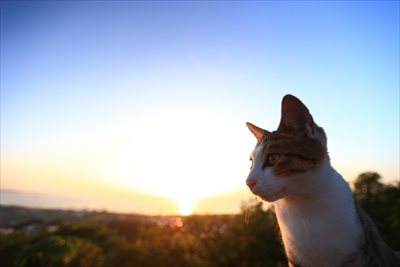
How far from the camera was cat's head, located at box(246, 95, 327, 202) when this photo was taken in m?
2.61

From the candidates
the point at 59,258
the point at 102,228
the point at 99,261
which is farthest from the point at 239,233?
the point at 102,228

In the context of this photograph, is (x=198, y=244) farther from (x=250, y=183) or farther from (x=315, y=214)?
(x=315, y=214)

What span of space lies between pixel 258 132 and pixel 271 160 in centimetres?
48

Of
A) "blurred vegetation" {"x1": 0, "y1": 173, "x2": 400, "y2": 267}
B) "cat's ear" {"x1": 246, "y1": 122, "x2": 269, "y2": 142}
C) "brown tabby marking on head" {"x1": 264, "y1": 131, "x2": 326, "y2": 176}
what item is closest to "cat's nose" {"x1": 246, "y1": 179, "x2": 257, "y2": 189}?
"brown tabby marking on head" {"x1": 264, "y1": 131, "x2": 326, "y2": 176}

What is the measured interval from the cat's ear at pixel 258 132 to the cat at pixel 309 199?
188mm

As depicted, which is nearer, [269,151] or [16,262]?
[269,151]

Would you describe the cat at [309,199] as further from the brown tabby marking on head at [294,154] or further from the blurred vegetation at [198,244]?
the blurred vegetation at [198,244]

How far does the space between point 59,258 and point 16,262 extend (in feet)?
3.02

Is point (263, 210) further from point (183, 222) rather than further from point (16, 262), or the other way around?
point (16, 262)

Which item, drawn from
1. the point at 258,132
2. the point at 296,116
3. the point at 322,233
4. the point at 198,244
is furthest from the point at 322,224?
the point at 198,244

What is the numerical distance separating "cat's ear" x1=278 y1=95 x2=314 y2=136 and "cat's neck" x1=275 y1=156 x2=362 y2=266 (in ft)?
0.92

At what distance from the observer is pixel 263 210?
782 cm

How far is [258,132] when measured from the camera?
3207 millimetres

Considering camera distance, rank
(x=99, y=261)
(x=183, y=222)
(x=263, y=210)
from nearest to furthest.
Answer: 1. (x=263, y=210)
2. (x=99, y=261)
3. (x=183, y=222)
